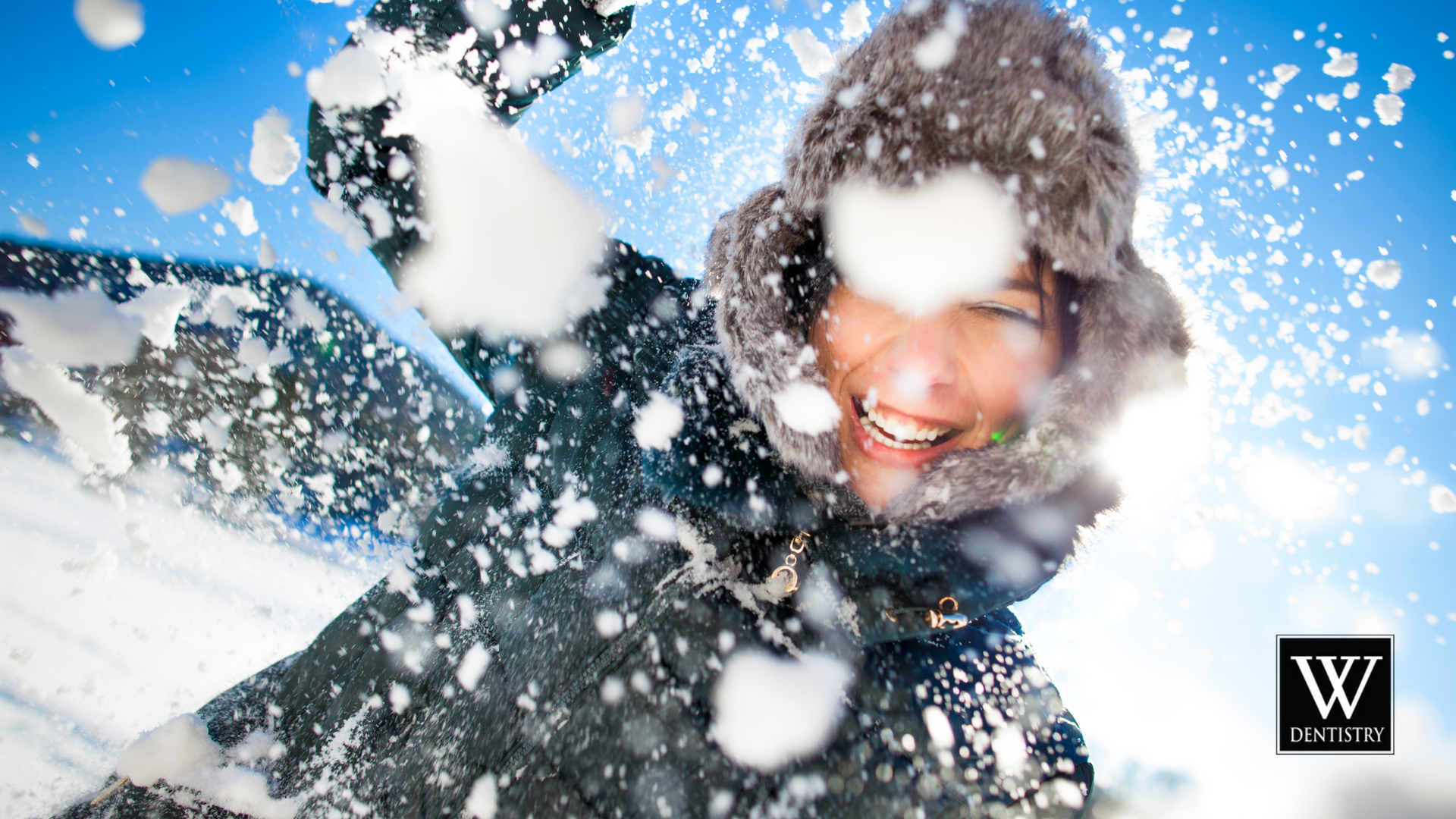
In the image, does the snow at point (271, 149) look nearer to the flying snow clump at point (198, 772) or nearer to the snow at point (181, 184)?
the snow at point (181, 184)

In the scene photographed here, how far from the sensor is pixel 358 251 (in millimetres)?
1650

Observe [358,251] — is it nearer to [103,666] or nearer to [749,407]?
[749,407]

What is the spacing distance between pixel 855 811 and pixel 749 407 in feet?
3.21

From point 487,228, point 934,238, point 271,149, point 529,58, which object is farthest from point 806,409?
point 271,149

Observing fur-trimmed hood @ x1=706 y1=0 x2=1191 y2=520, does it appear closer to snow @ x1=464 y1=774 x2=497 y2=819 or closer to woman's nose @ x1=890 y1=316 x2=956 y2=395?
woman's nose @ x1=890 y1=316 x2=956 y2=395

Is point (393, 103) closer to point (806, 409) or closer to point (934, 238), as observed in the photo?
point (806, 409)

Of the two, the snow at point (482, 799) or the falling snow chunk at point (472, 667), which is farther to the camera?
the falling snow chunk at point (472, 667)

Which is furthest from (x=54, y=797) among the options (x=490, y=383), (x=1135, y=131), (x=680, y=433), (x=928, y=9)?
(x=1135, y=131)

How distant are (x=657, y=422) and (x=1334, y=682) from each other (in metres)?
6.14

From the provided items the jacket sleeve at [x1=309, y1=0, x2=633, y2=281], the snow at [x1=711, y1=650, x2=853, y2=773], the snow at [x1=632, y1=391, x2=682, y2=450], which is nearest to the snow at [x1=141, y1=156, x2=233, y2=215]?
the jacket sleeve at [x1=309, y1=0, x2=633, y2=281]

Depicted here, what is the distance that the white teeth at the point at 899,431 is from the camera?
61.0 inches

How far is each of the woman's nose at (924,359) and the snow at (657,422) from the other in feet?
2.20

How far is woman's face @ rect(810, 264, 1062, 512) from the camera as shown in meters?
1.47

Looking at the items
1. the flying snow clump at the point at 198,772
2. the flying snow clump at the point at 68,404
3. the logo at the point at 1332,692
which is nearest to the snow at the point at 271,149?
the flying snow clump at the point at 68,404
